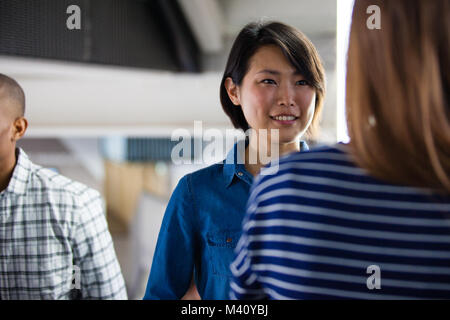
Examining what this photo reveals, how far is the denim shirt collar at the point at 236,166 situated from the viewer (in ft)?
Answer: 3.87

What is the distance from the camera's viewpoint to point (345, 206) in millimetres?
594

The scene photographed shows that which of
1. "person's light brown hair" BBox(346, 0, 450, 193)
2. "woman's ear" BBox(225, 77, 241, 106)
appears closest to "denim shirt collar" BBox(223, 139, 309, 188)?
"woman's ear" BBox(225, 77, 241, 106)

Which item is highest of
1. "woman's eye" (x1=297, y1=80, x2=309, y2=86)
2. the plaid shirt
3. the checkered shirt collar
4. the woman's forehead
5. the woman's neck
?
the woman's forehead

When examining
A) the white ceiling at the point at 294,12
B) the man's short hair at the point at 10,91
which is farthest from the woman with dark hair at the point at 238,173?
the white ceiling at the point at 294,12

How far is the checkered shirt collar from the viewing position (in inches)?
52.8

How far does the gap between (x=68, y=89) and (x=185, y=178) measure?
132 inches

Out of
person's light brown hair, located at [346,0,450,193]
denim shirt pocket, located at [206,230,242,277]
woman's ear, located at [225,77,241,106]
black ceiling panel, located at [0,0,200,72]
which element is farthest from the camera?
black ceiling panel, located at [0,0,200,72]

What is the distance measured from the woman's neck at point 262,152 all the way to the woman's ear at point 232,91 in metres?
0.12

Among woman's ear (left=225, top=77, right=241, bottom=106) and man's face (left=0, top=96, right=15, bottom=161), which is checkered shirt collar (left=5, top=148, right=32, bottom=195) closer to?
man's face (left=0, top=96, right=15, bottom=161)

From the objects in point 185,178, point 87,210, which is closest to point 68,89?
point 87,210

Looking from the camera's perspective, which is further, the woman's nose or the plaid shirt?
the plaid shirt

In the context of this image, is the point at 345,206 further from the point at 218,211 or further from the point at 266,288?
the point at 218,211

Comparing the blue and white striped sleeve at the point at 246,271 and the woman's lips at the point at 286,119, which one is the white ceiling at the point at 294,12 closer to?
the woman's lips at the point at 286,119

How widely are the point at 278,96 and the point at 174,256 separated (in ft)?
1.63
